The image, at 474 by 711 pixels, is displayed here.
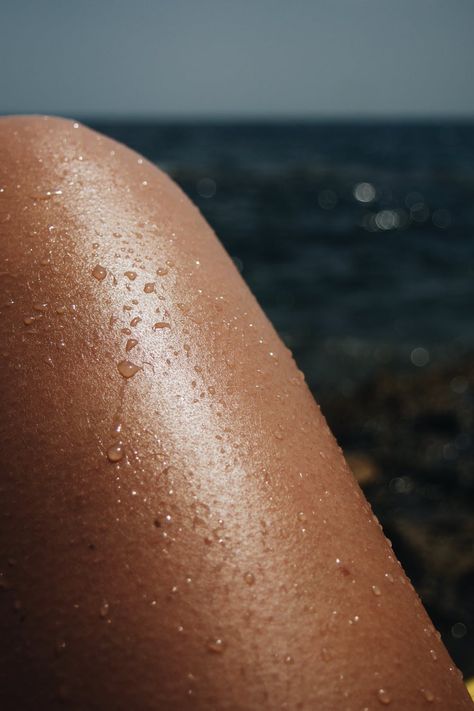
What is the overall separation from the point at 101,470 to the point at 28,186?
18.2 inches

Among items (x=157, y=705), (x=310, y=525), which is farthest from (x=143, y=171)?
(x=157, y=705)

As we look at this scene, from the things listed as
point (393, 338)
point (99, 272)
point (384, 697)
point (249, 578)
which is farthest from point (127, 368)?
point (393, 338)

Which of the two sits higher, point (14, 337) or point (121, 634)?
point (14, 337)

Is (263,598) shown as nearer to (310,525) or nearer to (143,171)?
(310,525)

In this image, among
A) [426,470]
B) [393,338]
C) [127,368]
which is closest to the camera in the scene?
[127,368]

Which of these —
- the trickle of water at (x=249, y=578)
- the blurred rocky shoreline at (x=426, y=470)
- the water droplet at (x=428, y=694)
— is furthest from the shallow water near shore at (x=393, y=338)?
the trickle of water at (x=249, y=578)

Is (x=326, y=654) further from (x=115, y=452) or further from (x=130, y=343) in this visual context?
(x=130, y=343)

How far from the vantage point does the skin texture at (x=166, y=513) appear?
616 millimetres

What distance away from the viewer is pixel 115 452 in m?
0.71

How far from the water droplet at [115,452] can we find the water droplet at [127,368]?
9 cm

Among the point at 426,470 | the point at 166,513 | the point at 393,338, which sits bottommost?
the point at 393,338

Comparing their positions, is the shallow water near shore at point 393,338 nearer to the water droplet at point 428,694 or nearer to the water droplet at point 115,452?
the water droplet at point 428,694

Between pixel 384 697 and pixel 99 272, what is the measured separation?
573 millimetres

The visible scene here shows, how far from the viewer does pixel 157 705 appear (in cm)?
60
